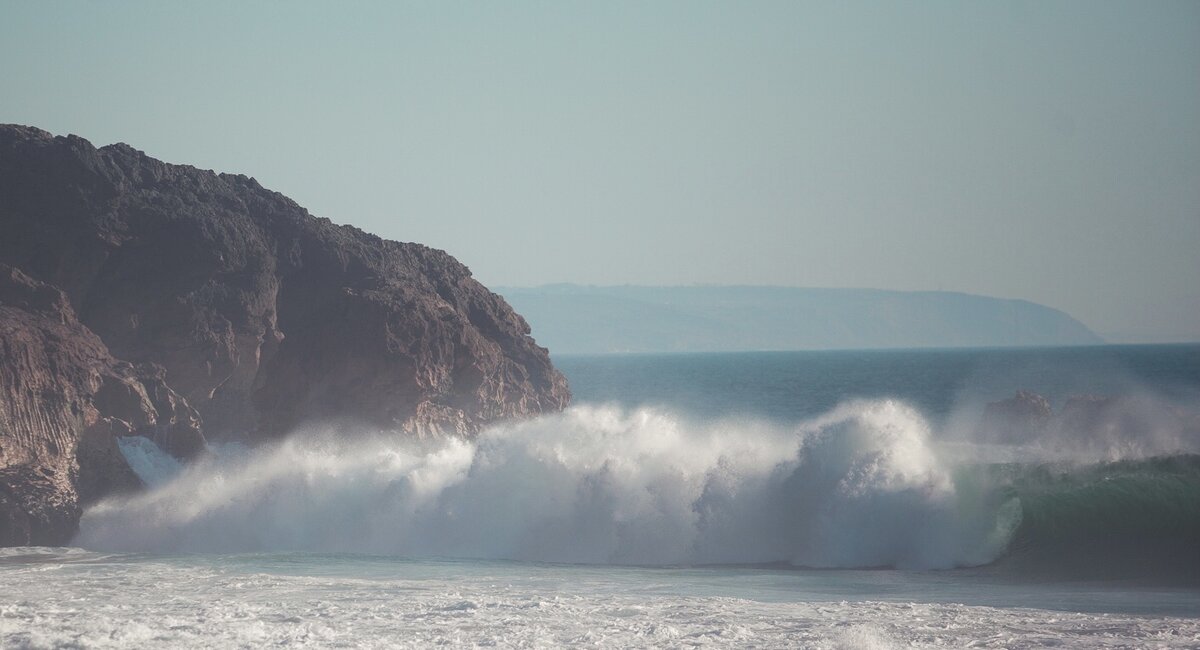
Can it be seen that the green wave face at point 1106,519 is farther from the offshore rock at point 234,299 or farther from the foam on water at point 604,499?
the offshore rock at point 234,299

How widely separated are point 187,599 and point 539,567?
595 centimetres

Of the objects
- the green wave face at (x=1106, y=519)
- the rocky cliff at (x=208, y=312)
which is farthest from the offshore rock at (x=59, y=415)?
the green wave face at (x=1106, y=519)

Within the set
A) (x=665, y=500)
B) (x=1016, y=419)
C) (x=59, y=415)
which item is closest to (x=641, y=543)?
(x=665, y=500)

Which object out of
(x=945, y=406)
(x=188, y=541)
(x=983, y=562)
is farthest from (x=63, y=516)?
(x=945, y=406)

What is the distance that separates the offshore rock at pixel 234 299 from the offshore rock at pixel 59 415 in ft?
2.23

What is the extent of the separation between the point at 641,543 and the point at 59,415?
10.8m

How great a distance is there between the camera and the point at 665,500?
851 inches

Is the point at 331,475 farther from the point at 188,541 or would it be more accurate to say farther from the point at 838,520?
the point at 838,520

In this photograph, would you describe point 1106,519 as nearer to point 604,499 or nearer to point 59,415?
point 604,499

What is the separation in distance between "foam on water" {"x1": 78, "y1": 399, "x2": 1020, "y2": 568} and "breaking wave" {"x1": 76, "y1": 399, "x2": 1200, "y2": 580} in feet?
0.12

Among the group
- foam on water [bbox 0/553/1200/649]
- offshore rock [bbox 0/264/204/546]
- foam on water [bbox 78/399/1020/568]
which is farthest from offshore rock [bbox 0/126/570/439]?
foam on water [bbox 0/553/1200/649]

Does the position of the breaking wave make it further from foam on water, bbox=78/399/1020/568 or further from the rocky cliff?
the rocky cliff

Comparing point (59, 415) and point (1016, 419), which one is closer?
point (59, 415)

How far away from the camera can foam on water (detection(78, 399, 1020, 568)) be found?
19797mm
